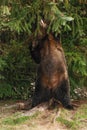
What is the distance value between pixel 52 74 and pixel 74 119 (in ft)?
3.09

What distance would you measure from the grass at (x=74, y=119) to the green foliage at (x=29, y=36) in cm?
116

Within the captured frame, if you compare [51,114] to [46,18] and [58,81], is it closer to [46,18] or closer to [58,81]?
[58,81]

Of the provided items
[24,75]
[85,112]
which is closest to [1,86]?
[24,75]

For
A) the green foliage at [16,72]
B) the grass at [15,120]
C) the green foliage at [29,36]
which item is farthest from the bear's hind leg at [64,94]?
the green foliage at [16,72]

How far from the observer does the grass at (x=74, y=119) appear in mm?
7020

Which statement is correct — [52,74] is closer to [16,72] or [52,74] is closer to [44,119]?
[44,119]

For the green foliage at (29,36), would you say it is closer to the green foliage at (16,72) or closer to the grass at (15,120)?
the green foliage at (16,72)

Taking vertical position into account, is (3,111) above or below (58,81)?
below

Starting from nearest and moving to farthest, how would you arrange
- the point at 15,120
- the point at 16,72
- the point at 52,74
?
1. the point at 15,120
2. the point at 52,74
3. the point at 16,72

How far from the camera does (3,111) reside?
8133 millimetres

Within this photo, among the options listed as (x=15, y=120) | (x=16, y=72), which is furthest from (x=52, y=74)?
(x=16, y=72)

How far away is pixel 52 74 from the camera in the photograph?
25.5 ft

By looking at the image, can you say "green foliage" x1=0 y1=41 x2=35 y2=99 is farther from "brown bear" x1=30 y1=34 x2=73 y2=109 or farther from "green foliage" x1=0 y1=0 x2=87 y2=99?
"brown bear" x1=30 y1=34 x2=73 y2=109

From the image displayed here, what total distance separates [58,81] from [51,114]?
2.13 ft
